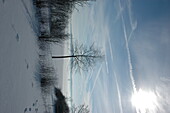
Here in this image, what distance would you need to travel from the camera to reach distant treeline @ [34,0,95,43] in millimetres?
12961

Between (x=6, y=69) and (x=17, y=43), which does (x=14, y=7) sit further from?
(x=6, y=69)

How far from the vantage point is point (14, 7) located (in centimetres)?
752

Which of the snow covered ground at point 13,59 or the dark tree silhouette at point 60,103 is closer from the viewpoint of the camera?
the snow covered ground at point 13,59

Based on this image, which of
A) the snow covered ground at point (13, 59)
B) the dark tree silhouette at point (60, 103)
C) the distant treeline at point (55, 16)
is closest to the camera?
the snow covered ground at point (13, 59)

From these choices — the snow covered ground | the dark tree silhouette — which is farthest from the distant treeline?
the dark tree silhouette

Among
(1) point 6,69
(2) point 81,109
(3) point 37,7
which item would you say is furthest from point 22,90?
(2) point 81,109

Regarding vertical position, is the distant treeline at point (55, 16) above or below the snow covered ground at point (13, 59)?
above

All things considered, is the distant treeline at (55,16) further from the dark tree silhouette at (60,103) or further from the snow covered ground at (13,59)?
the dark tree silhouette at (60,103)

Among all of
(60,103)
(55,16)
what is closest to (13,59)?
(55,16)

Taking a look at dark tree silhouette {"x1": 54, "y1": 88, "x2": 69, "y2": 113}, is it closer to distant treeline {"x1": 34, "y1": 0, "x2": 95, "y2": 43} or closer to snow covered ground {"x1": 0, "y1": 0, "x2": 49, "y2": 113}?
distant treeline {"x1": 34, "y1": 0, "x2": 95, "y2": 43}

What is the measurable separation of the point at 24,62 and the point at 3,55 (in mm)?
2784

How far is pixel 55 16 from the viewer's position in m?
14.5

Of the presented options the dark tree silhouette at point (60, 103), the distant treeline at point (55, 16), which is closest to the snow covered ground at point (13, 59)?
the distant treeline at point (55, 16)

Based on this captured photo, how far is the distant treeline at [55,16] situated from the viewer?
510 inches
